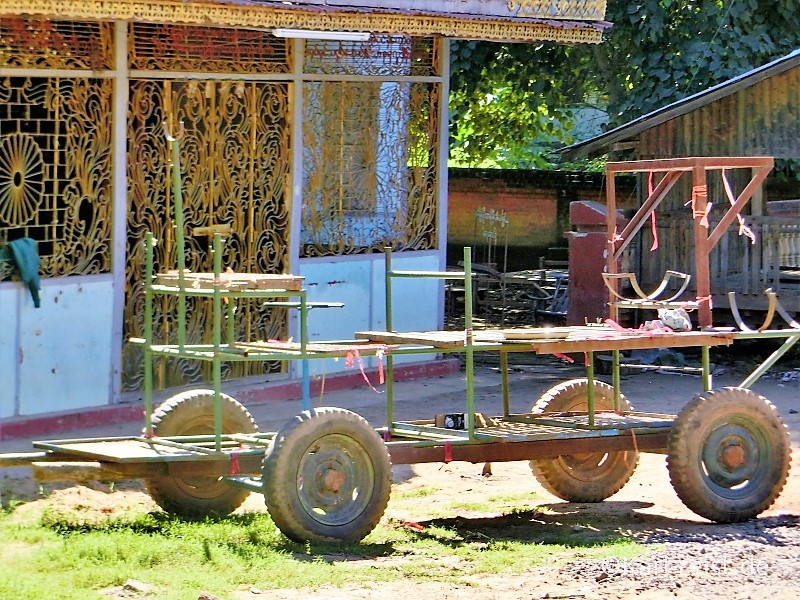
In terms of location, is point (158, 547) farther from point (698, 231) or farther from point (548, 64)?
point (548, 64)

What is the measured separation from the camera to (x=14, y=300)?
10.3m

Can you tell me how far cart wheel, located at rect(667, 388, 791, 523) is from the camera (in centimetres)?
802

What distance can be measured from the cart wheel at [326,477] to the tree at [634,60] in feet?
34.0

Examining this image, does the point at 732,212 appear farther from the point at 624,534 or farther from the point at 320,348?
the point at 320,348

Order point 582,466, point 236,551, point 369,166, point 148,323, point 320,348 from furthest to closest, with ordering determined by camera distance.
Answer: point 369,166, point 582,466, point 148,323, point 320,348, point 236,551

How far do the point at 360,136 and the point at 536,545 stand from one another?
6.31 meters

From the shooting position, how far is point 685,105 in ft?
48.0

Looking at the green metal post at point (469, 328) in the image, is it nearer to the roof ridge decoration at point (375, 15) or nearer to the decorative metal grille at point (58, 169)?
the roof ridge decoration at point (375, 15)

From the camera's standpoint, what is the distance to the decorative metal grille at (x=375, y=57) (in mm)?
12469

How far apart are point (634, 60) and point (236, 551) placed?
1160 centimetres

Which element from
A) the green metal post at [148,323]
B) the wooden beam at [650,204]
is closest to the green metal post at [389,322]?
the green metal post at [148,323]

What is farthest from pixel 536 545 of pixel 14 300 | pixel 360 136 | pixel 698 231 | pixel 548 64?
pixel 548 64

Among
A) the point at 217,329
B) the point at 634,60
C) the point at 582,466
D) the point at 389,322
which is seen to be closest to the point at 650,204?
the point at 582,466

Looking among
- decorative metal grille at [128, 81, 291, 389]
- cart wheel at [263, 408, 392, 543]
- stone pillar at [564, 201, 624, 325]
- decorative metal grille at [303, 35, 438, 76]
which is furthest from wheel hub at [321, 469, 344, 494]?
stone pillar at [564, 201, 624, 325]
